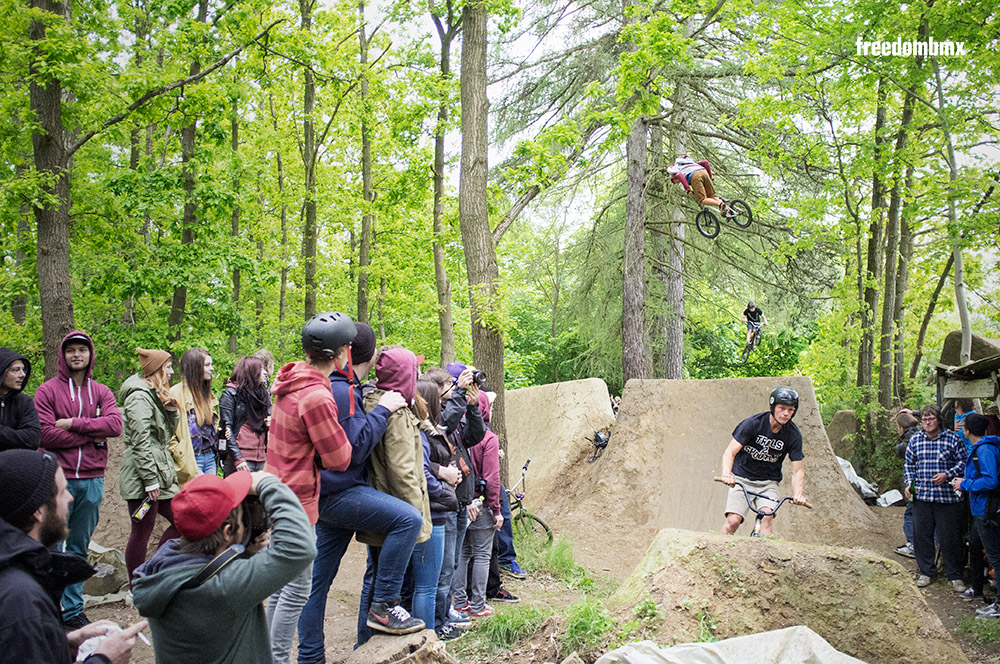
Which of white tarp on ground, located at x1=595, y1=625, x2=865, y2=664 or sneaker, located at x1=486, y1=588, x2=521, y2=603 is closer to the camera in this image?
white tarp on ground, located at x1=595, y1=625, x2=865, y2=664

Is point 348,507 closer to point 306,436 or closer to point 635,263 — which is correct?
point 306,436

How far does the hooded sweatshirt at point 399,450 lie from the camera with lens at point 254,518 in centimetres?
161

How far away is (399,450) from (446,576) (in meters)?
1.37

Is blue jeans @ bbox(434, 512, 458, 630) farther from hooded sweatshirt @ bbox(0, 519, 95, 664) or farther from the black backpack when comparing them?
the black backpack

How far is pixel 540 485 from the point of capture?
37.8 ft

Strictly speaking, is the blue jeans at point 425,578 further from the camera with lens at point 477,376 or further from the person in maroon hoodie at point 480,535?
the camera with lens at point 477,376

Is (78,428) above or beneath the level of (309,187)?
beneath

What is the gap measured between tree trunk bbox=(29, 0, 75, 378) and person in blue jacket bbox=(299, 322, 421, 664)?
5.87 metres

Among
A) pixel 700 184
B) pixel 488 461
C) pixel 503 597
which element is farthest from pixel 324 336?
pixel 700 184

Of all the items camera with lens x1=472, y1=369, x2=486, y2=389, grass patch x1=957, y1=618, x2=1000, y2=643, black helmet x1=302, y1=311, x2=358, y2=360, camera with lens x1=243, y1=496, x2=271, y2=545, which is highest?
black helmet x1=302, y1=311, x2=358, y2=360

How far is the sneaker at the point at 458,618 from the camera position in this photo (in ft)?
16.6

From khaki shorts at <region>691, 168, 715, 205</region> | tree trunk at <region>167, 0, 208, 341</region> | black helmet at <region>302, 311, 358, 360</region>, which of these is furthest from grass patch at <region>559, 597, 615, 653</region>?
tree trunk at <region>167, 0, 208, 341</region>

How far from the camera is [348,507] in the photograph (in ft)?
12.6

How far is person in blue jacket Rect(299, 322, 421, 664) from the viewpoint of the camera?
3832 millimetres
